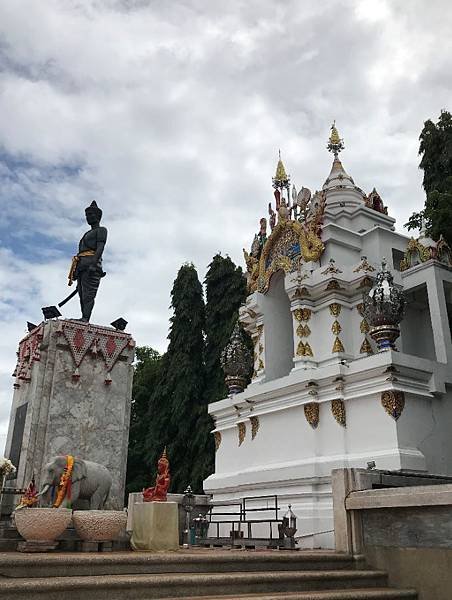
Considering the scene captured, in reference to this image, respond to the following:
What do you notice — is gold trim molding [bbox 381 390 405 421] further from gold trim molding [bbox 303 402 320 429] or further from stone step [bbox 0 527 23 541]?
stone step [bbox 0 527 23 541]

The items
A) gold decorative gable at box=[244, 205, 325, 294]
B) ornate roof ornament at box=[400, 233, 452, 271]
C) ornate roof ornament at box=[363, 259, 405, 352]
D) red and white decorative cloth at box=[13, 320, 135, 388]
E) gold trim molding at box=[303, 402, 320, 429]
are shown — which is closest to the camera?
red and white decorative cloth at box=[13, 320, 135, 388]

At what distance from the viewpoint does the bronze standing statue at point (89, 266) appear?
446 inches

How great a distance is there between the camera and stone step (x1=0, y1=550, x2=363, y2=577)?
5000mm

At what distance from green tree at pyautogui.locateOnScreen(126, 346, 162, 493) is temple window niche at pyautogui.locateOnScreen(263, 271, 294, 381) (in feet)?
39.4

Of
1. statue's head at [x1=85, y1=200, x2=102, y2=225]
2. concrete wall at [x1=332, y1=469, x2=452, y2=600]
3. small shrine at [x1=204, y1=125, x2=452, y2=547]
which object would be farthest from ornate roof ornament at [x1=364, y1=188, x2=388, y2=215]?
concrete wall at [x1=332, y1=469, x2=452, y2=600]

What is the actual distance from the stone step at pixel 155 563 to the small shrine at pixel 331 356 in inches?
172

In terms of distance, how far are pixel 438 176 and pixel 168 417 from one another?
15.0 m

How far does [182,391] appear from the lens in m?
25.4

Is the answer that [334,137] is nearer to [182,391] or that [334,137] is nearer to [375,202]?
[375,202]

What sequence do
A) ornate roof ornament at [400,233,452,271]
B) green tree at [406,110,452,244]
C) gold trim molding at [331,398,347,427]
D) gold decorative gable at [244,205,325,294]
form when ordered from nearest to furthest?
gold trim molding at [331,398,347,427] < ornate roof ornament at [400,233,452,271] < gold decorative gable at [244,205,325,294] < green tree at [406,110,452,244]

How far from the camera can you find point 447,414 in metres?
11.8

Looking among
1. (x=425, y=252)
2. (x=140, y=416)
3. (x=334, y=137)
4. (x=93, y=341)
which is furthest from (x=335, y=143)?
(x=140, y=416)

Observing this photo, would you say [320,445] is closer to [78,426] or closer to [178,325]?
[78,426]

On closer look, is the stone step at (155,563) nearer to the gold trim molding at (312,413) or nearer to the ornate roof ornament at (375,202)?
the gold trim molding at (312,413)
